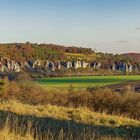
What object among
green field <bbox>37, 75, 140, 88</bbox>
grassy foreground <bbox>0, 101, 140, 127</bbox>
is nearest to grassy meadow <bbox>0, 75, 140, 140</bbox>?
grassy foreground <bbox>0, 101, 140, 127</bbox>

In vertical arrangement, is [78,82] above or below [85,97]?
below

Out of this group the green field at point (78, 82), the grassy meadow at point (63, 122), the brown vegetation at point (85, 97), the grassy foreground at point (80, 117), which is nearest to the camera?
the grassy meadow at point (63, 122)

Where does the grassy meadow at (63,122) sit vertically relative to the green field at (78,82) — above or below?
above

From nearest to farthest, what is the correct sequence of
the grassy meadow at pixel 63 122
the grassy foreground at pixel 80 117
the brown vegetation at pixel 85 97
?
1. the grassy meadow at pixel 63 122
2. the grassy foreground at pixel 80 117
3. the brown vegetation at pixel 85 97

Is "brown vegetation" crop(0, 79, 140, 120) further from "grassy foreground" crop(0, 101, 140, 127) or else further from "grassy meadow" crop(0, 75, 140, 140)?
"grassy foreground" crop(0, 101, 140, 127)

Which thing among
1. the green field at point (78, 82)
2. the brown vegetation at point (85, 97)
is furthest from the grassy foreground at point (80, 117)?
the green field at point (78, 82)

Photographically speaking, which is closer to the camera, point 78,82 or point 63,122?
point 63,122

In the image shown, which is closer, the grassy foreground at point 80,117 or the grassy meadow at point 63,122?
the grassy meadow at point 63,122

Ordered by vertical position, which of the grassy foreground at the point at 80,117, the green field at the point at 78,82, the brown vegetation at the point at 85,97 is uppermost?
the grassy foreground at the point at 80,117

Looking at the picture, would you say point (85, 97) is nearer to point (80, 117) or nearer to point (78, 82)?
point (80, 117)

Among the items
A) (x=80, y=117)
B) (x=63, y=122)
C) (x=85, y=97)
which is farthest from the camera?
(x=85, y=97)

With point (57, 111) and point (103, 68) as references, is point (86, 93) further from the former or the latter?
point (103, 68)

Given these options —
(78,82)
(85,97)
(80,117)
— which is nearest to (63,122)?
(80,117)

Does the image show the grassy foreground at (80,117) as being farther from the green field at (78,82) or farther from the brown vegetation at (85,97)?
the green field at (78,82)
